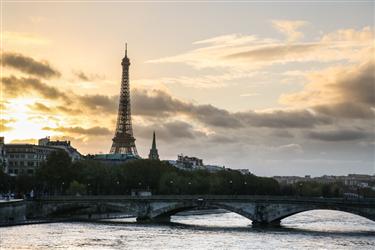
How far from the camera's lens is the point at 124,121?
166 metres

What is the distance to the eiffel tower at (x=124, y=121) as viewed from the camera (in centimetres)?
16226

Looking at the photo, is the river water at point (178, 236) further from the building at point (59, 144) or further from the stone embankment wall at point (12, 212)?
the building at point (59, 144)

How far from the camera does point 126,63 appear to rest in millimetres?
160875

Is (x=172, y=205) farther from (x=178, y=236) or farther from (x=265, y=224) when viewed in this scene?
(x=178, y=236)

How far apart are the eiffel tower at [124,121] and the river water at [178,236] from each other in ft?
235

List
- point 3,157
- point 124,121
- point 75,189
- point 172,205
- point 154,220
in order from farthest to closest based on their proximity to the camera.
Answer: point 124,121
point 3,157
point 75,189
point 172,205
point 154,220

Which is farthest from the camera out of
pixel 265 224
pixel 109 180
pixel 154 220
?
pixel 109 180

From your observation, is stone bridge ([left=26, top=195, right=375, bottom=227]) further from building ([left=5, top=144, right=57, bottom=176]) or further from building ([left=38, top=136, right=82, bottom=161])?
building ([left=38, top=136, right=82, bottom=161])

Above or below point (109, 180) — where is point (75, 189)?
below

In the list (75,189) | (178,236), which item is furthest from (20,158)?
(178,236)

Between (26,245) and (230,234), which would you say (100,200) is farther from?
(26,245)

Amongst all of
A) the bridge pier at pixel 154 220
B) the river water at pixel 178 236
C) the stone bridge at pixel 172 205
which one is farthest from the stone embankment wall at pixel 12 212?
the bridge pier at pixel 154 220

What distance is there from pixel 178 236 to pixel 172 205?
23525 mm

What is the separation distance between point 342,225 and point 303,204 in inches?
331
